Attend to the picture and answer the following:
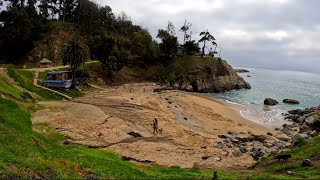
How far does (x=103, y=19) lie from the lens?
449 ft

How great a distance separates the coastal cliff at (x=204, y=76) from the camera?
118 meters

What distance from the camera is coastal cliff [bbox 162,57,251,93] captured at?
118 metres

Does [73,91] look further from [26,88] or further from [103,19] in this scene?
[103,19]

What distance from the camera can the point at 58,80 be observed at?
78.2 m

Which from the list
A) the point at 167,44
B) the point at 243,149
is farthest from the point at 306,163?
the point at 167,44

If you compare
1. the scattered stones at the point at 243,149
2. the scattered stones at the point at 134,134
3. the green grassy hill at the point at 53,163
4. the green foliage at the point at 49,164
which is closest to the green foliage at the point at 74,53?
the scattered stones at the point at 134,134

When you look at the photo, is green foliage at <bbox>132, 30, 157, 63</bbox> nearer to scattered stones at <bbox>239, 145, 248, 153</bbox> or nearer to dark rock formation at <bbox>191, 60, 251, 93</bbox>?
dark rock formation at <bbox>191, 60, 251, 93</bbox>

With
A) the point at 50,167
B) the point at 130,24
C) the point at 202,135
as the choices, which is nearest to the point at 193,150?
the point at 202,135

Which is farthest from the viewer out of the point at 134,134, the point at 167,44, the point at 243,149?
the point at 167,44

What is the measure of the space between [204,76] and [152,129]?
7507 centimetres

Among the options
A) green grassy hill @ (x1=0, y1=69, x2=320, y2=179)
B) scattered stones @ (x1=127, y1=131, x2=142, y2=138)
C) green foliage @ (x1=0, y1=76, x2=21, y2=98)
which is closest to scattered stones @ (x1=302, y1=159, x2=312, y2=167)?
green grassy hill @ (x1=0, y1=69, x2=320, y2=179)

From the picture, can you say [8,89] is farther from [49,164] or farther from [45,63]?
[45,63]

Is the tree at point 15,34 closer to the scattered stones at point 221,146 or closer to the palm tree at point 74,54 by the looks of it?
the palm tree at point 74,54

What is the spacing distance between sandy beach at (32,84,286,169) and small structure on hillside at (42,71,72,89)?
10598mm
